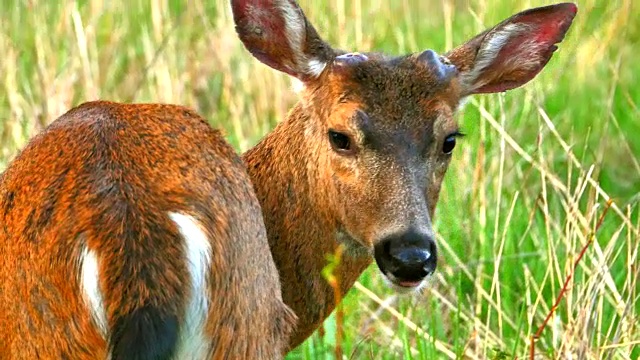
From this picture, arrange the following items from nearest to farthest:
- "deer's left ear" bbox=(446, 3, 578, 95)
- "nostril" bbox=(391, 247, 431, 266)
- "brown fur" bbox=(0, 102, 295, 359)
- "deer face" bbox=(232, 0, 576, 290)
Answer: "brown fur" bbox=(0, 102, 295, 359)
"nostril" bbox=(391, 247, 431, 266)
"deer face" bbox=(232, 0, 576, 290)
"deer's left ear" bbox=(446, 3, 578, 95)

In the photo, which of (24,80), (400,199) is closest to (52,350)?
(400,199)

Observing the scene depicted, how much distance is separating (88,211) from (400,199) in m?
1.25

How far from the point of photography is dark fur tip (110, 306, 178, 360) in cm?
359

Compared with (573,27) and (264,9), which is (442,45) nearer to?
(573,27)

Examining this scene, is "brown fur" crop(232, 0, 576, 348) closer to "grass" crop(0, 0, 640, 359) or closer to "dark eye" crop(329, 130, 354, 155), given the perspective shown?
"dark eye" crop(329, 130, 354, 155)

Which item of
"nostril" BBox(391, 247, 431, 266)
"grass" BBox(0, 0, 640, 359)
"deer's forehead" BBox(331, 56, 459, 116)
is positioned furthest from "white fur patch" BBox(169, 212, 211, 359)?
"deer's forehead" BBox(331, 56, 459, 116)

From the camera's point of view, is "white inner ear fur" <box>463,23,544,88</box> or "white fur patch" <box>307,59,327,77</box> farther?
"white inner ear fur" <box>463,23,544,88</box>

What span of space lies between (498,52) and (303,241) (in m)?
1.11

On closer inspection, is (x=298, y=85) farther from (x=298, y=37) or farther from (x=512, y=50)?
(x=512, y=50)

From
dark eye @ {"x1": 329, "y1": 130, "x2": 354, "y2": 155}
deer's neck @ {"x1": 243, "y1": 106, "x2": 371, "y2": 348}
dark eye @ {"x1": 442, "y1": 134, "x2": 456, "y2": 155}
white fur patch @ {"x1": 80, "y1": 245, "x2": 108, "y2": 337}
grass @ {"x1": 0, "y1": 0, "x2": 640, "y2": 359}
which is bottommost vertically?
grass @ {"x1": 0, "y1": 0, "x2": 640, "y2": 359}

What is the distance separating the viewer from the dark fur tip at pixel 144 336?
359 cm

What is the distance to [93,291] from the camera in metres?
3.66

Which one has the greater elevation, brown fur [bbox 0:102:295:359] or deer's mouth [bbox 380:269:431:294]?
brown fur [bbox 0:102:295:359]

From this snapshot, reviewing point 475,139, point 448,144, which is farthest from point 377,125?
point 475,139
